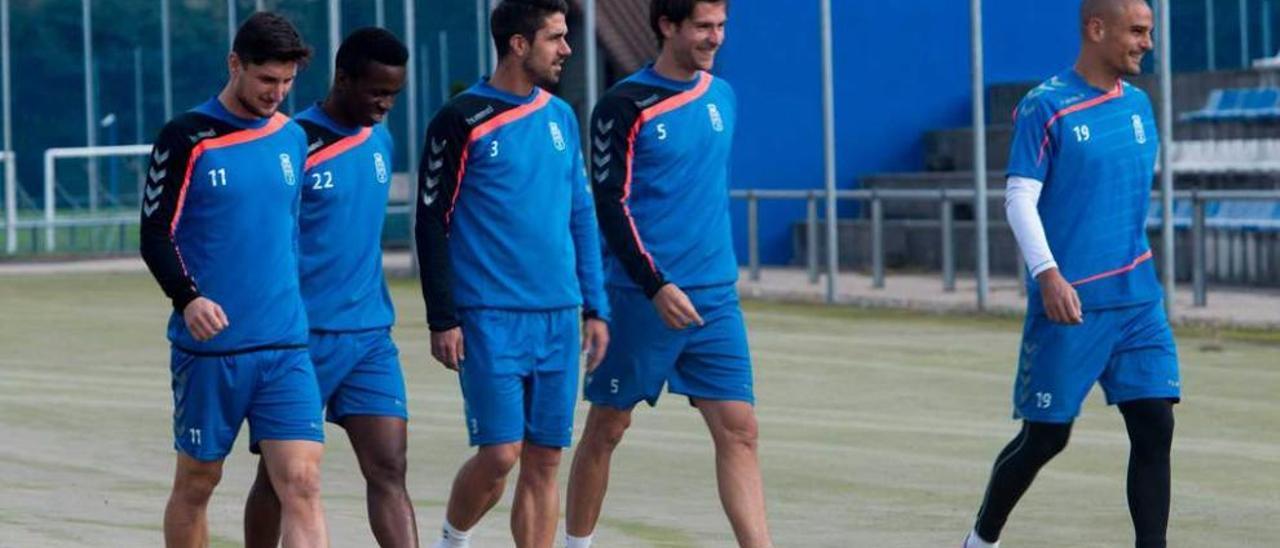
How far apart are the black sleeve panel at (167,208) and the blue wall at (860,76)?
71.2ft

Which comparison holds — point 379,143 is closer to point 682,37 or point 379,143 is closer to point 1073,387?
point 682,37

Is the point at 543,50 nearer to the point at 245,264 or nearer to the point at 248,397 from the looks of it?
the point at 245,264

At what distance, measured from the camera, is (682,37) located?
843 cm

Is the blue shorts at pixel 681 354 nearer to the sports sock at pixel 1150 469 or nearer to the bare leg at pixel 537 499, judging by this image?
the bare leg at pixel 537 499

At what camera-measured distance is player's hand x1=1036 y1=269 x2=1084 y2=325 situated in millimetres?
7934

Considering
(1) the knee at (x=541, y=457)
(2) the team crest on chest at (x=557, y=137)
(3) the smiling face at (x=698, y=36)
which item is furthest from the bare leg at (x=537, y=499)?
(3) the smiling face at (x=698, y=36)

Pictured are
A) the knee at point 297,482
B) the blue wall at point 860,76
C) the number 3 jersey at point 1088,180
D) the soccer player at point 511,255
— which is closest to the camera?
the knee at point 297,482

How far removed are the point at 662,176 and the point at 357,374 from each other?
110cm

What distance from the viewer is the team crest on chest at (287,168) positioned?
24.6ft

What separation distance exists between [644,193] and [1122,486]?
11.2ft

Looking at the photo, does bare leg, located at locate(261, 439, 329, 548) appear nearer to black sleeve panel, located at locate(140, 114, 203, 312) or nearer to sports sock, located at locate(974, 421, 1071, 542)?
black sleeve panel, located at locate(140, 114, 203, 312)

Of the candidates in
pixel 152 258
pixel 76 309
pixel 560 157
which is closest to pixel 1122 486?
pixel 560 157

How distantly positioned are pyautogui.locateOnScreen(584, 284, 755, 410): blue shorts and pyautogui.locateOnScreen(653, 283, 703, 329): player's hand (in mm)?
159

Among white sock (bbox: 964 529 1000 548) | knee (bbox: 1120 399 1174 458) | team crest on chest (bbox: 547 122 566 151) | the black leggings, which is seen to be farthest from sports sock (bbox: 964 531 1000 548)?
team crest on chest (bbox: 547 122 566 151)
